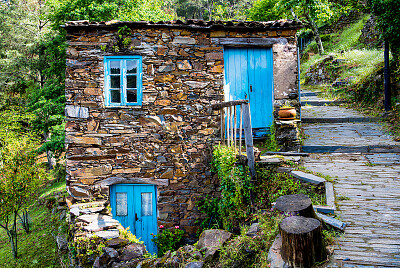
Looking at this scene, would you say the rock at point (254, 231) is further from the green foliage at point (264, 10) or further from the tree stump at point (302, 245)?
the green foliage at point (264, 10)

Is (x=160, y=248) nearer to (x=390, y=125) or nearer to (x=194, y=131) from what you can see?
(x=194, y=131)

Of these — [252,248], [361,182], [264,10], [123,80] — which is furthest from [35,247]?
[264,10]

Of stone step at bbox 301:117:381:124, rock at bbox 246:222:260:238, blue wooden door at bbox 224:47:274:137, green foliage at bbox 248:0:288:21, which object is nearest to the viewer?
rock at bbox 246:222:260:238

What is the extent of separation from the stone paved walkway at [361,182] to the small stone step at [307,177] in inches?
11.3

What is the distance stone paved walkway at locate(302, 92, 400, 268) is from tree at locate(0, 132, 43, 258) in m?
9.36

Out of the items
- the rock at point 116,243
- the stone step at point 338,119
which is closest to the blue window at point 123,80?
the rock at point 116,243

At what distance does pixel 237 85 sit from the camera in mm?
Answer: 7082

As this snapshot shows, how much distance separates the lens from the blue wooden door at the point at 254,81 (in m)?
6.98

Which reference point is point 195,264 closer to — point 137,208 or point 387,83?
point 137,208

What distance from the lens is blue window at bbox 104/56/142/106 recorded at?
658cm

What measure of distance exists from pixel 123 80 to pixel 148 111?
955mm

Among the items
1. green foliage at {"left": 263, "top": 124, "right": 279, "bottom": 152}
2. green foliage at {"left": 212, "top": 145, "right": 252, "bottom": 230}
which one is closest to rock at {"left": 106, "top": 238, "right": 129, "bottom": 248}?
green foliage at {"left": 212, "top": 145, "right": 252, "bottom": 230}

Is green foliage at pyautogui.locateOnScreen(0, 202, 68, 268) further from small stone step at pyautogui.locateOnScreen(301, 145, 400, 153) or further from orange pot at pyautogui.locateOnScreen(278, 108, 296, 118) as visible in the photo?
small stone step at pyautogui.locateOnScreen(301, 145, 400, 153)

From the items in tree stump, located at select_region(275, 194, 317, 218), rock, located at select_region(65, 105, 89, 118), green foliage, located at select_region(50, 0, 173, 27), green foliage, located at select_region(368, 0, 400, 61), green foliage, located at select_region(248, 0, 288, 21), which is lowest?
tree stump, located at select_region(275, 194, 317, 218)
